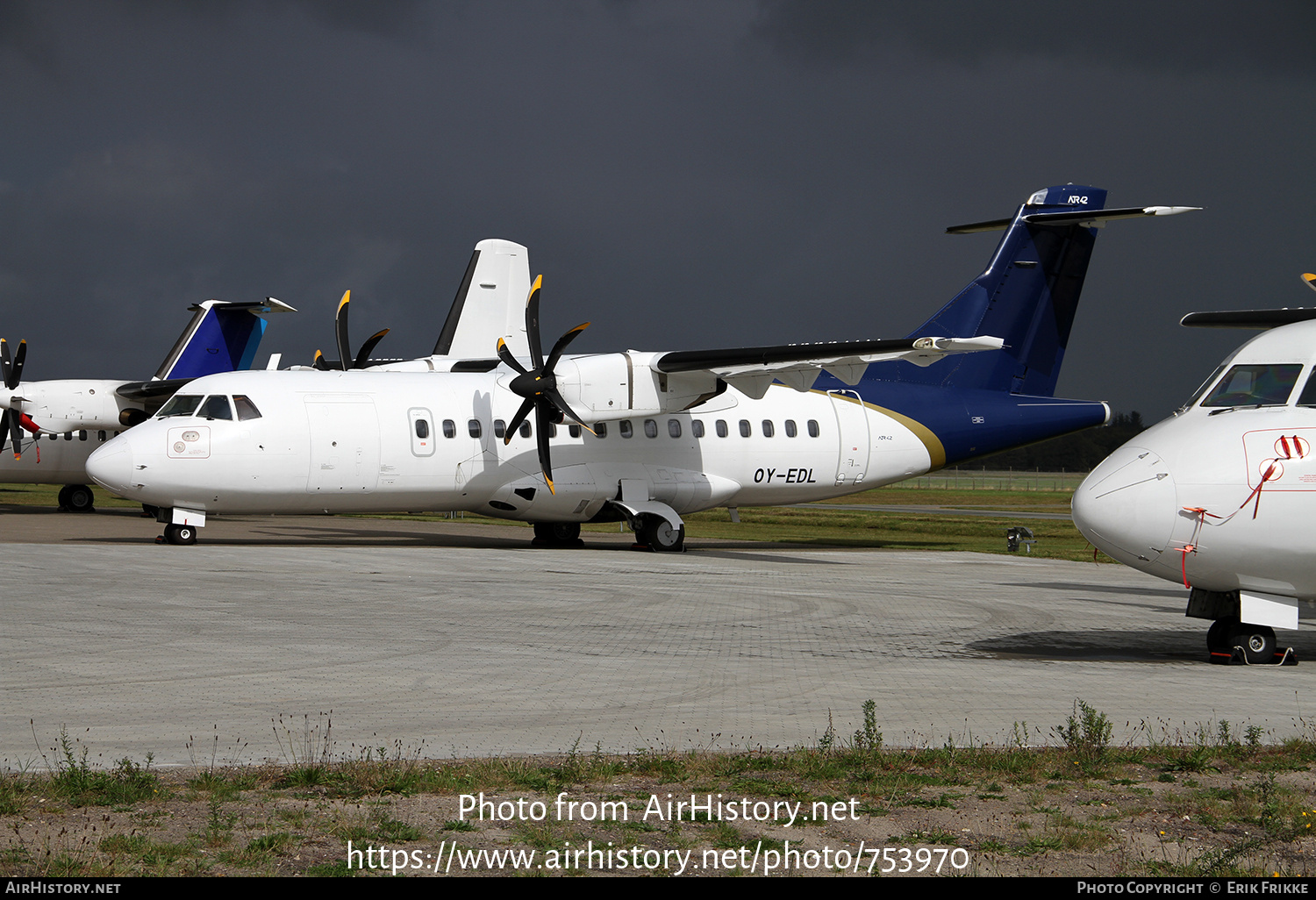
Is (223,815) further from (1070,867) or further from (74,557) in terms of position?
(74,557)

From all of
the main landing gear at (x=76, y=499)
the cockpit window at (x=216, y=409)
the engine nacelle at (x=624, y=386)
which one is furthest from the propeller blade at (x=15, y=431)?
the engine nacelle at (x=624, y=386)

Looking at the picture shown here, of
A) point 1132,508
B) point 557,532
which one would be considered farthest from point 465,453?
point 1132,508

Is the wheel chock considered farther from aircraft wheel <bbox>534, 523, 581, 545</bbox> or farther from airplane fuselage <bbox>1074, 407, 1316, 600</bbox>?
aircraft wheel <bbox>534, 523, 581, 545</bbox>

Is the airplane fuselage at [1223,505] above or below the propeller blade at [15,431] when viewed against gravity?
below

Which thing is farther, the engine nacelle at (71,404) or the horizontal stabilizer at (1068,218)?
the engine nacelle at (71,404)

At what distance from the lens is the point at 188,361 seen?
39.3 meters

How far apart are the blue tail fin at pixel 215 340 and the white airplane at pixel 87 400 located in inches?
1.1

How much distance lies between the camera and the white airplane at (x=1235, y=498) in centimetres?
1014

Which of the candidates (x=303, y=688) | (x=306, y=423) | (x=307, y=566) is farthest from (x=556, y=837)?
(x=306, y=423)

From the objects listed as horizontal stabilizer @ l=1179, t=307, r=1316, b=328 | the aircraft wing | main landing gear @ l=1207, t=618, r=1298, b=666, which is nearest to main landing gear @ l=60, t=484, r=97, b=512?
the aircraft wing

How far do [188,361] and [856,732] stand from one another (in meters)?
36.4

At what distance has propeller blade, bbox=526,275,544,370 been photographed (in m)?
24.3

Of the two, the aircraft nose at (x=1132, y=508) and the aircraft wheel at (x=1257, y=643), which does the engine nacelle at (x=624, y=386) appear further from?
the aircraft wheel at (x=1257, y=643)

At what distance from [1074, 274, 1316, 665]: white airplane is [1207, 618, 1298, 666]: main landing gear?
1 centimetres
